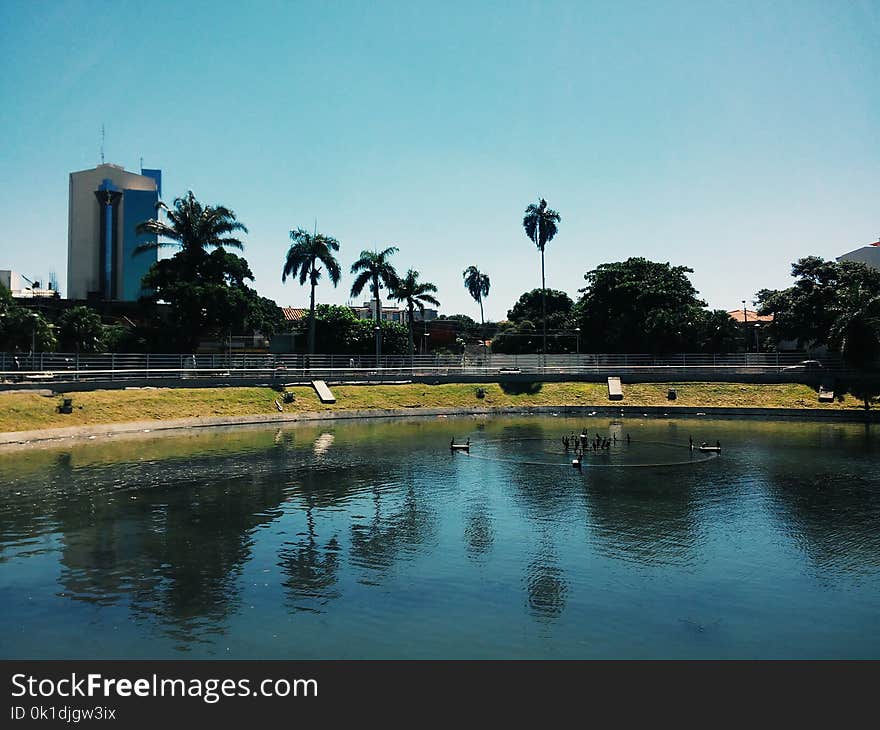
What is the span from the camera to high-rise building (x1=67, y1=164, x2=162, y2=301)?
18950 centimetres

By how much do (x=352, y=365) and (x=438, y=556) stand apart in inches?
2295

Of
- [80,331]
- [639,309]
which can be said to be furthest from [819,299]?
[80,331]

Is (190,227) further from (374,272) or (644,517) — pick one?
(644,517)

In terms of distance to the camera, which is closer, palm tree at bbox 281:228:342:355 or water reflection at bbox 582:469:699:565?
water reflection at bbox 582:469:699:565

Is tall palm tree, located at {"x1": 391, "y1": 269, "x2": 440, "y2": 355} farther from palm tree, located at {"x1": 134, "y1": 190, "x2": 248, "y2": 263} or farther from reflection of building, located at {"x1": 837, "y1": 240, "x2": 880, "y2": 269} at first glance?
reflection of building, located at {"x1": 837, "y1": 240, "x2": 880, "y2": 269}

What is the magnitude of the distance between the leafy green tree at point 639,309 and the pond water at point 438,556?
153 feet

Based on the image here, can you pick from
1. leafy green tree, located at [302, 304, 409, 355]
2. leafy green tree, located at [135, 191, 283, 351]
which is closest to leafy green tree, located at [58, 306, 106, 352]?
leafy green tree, located at [135, 191, 283, 351]

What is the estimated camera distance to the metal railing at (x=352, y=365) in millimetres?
55250

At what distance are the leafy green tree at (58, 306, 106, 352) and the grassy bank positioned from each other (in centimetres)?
1750
